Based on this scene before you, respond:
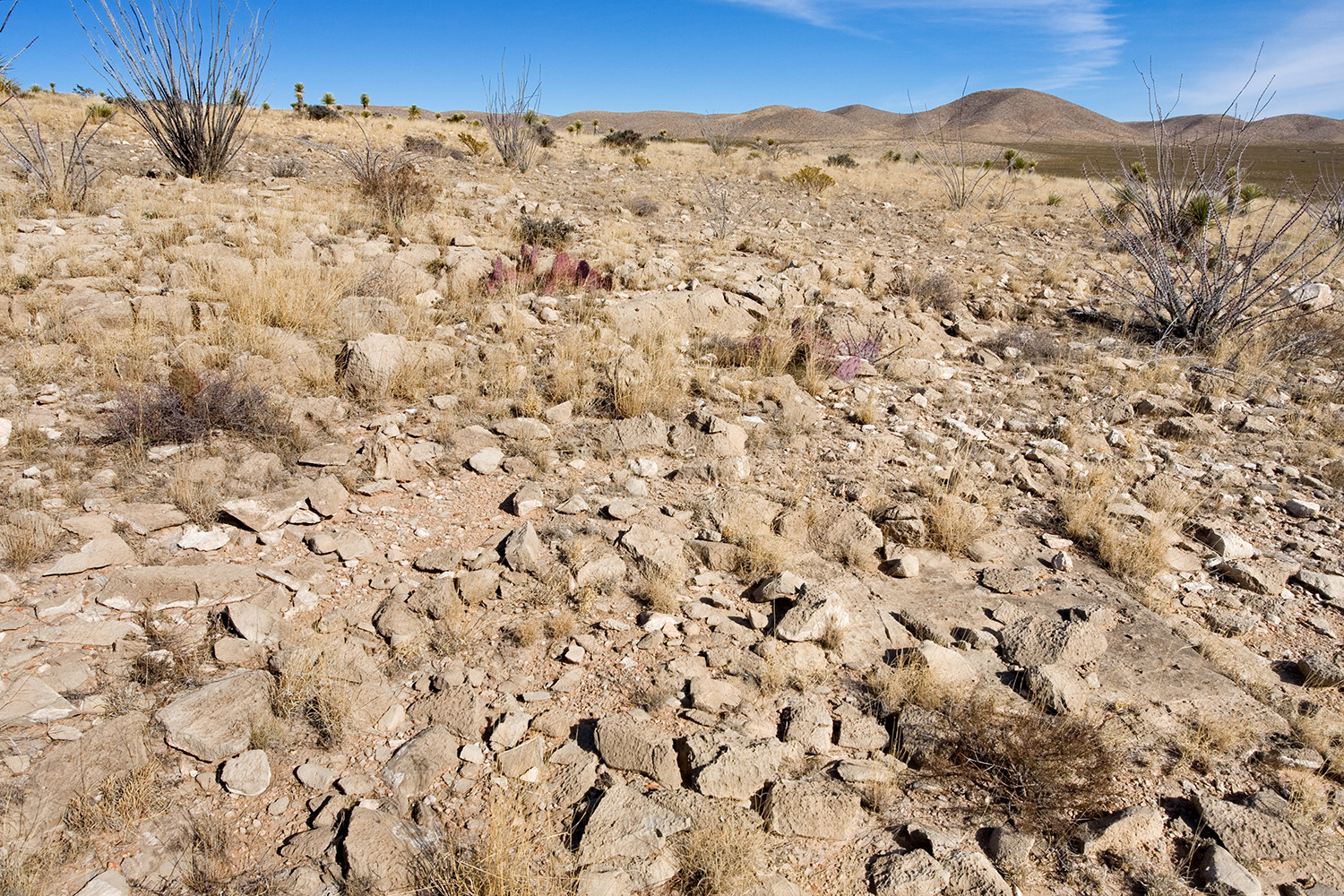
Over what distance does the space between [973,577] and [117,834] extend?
3.48 m

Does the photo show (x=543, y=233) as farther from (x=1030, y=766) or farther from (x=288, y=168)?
(x=1030, y=766)

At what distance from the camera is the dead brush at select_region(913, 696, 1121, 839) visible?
2404 mm

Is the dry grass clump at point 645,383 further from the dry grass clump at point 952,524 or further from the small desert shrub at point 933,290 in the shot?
the small desert shrub at point 933,290

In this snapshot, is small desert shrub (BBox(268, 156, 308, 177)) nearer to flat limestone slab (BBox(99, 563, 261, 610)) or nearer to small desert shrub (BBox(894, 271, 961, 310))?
small desert shrub (BBox(894, 271, 961, 310))

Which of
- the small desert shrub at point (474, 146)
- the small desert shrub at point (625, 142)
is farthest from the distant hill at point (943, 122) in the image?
the small desert shrub at point (474, 146)

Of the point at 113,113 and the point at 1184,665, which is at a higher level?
the point at 113,113

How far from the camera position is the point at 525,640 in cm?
295

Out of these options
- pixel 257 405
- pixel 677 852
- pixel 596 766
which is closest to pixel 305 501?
pixel 257 405

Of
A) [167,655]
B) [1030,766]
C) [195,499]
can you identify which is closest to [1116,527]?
[1030,766]

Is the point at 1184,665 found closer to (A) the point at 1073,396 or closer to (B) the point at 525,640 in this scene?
(B) the point at 525,640

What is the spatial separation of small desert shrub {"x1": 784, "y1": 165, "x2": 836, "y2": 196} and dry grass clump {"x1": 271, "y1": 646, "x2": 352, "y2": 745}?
1296 centimetres

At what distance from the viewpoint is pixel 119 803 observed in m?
2.12

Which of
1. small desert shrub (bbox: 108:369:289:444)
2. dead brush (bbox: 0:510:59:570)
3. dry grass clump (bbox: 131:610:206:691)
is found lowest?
dry grass clump (bbox: 131:610:206:691)

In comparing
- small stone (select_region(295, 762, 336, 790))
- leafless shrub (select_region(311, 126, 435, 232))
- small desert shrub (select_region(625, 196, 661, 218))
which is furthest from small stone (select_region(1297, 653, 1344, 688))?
small desert shrub (select_region(625, 196, 661, 218))
